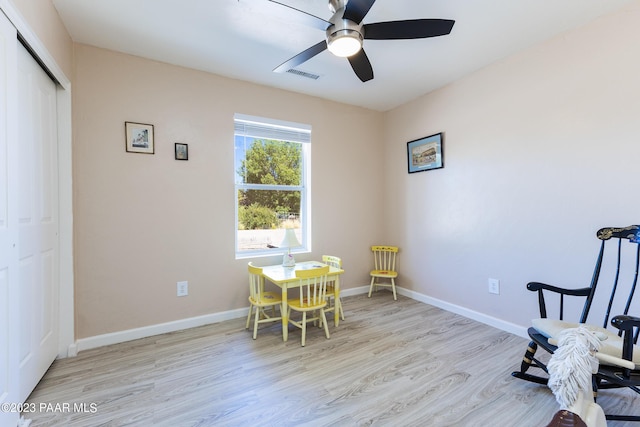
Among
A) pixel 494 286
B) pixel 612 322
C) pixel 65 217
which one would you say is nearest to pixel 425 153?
pixel 494 286

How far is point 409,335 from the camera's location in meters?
2.61

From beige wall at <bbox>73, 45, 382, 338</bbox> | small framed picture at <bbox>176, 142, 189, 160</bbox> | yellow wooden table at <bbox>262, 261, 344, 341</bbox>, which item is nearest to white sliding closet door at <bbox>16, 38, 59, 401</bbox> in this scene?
beige wall at <bbox>73, 45, 382, 338</bbox>

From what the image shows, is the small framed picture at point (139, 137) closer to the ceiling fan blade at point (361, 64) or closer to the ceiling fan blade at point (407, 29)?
the ceiling fan blade at point (361, 64)

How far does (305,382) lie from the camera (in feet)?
6.30

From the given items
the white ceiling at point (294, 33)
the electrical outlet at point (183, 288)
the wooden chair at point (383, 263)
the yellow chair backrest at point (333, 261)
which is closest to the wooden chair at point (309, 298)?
the yellow chair backrest at point (333, 261)

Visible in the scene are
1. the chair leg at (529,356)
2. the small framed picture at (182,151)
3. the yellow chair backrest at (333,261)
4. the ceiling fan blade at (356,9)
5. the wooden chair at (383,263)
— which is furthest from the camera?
the wooden chair at (383,263)

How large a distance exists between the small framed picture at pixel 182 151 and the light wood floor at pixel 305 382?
167 cm

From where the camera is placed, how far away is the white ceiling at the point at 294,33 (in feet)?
6.36

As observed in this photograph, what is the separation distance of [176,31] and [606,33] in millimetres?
3189

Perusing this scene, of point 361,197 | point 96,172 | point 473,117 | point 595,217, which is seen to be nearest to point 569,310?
point 595,217

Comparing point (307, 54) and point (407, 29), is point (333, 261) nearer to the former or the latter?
point (307, 54)

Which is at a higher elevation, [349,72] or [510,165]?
[349,72]

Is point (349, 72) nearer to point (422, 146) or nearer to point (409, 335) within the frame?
point (422, 146)

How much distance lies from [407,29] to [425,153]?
1.89 meters
